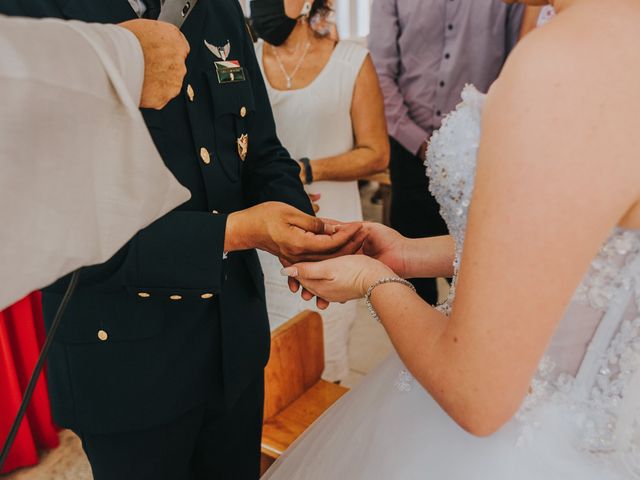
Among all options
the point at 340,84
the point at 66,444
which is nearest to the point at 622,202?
the point at 340,84

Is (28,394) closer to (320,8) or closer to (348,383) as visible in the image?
(320,8)

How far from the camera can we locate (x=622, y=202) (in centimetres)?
61

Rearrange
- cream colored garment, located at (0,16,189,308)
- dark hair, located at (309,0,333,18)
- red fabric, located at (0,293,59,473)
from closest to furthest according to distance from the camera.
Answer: cream colored garment, located at (0,16,189,308) < dark hair, located at (309,0,333,18) < red fabric, located at (0,293,59,473)

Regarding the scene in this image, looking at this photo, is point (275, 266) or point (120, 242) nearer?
point (120, 242)

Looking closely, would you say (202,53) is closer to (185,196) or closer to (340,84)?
(185,196)

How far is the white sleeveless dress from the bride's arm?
128 cm

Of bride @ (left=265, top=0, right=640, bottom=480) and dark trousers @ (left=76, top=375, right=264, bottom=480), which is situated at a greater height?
bride @ (left=265, top=0, right=640, bottom=480)

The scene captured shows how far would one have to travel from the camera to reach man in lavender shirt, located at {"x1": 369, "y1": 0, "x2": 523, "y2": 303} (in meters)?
2.21

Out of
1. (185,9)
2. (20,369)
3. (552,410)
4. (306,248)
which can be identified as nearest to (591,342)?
(552,410)

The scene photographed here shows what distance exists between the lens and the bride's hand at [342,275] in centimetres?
92

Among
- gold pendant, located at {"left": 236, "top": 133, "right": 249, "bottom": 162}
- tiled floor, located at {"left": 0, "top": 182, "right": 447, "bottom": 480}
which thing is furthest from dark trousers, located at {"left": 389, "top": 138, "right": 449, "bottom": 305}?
gold pendant, located at {"left": 236, "top": 133, "right": 249, "bottom": 162}

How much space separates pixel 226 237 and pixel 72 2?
17.5 inches

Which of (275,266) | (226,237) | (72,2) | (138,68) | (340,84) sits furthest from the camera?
(275,266)

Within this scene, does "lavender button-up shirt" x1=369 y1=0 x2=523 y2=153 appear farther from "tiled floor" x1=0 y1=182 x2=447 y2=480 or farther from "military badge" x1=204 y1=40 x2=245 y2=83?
"military badge" x1=204 y1=40 x2=245 y2=83
